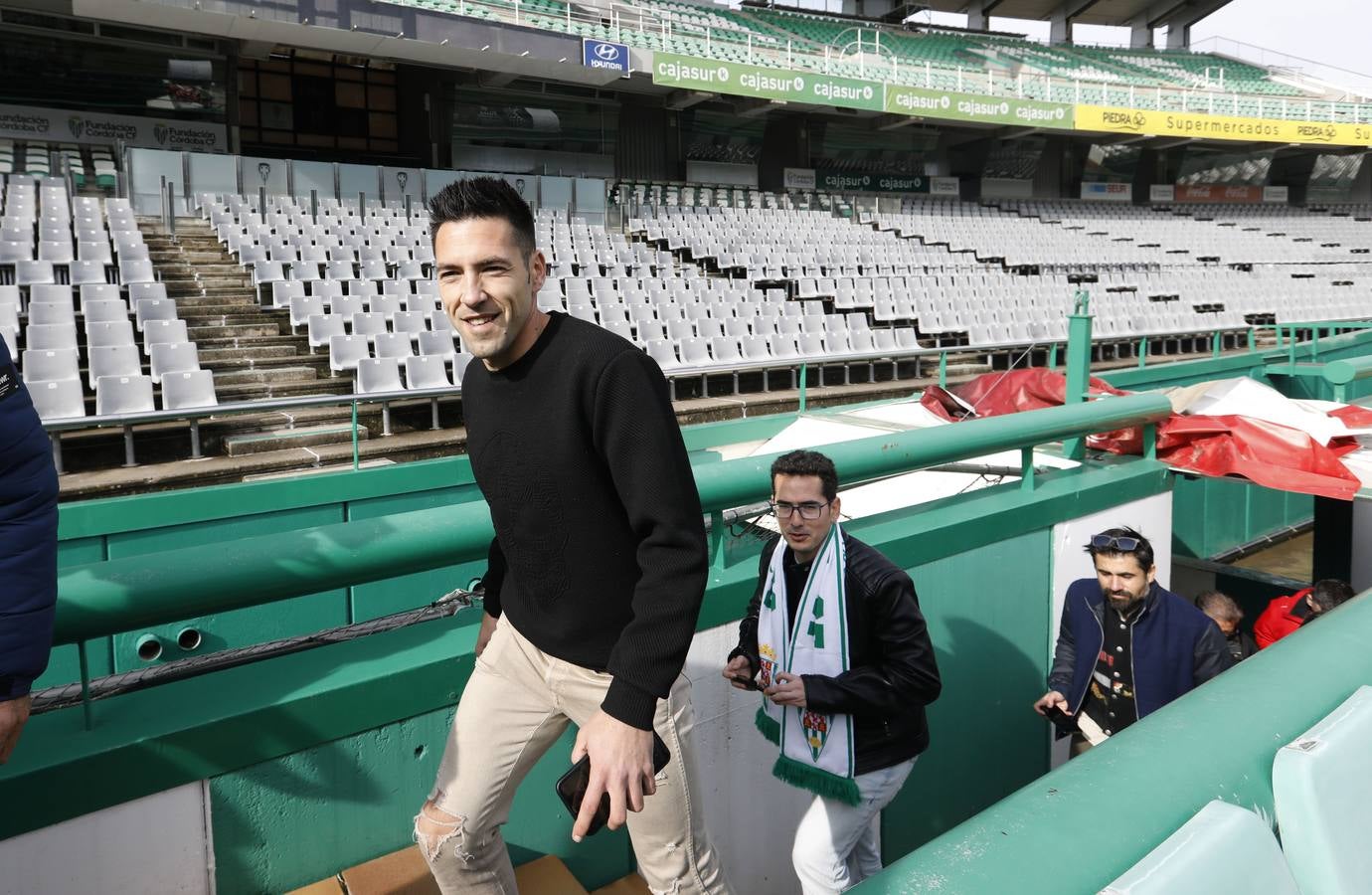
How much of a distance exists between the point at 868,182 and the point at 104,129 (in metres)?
21.8

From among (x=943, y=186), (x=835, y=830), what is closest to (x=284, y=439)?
(x=835, y=830)

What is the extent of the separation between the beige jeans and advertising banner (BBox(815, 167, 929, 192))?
95.6 feet

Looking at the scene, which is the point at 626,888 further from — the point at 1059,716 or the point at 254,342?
the point at 254,342

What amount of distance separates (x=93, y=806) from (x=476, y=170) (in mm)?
22121

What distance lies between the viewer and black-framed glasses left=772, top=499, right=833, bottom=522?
7.42ft

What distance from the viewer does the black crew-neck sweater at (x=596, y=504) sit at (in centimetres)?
141

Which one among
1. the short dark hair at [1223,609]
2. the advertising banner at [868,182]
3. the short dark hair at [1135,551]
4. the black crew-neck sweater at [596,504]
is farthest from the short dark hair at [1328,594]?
the advertising banner at [868,182]

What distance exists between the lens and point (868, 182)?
30.4 metres

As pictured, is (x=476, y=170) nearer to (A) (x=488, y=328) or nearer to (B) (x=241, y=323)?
(B) (x=241, y=323)

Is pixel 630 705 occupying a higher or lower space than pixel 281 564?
lower

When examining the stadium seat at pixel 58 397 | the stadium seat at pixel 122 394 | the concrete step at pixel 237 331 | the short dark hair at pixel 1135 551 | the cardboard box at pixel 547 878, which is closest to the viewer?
the cardboard box at pixel 547 878

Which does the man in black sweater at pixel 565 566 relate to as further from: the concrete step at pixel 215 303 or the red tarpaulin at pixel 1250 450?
the concrete step at pixel 215 303

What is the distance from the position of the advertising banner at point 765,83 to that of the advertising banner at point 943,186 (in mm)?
7970

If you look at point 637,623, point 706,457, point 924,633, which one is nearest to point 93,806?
point 637,623
